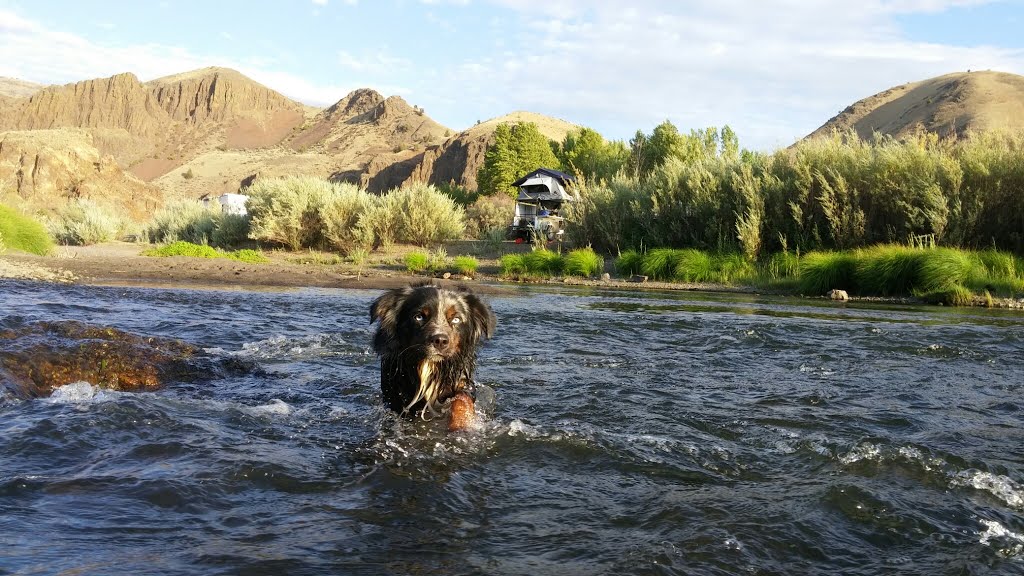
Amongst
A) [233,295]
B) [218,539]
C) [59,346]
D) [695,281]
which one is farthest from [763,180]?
[218,539]

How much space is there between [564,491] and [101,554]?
2.12 m

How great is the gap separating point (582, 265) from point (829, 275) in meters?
7.19

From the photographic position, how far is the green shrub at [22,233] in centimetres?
1961

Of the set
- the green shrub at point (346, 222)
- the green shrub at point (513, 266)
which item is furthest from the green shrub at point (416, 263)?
the green shrub at point (346, 222)

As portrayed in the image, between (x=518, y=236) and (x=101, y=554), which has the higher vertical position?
(x=518, y=236)

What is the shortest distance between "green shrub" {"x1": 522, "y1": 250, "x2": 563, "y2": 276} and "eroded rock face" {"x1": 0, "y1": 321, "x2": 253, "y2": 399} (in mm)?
15828

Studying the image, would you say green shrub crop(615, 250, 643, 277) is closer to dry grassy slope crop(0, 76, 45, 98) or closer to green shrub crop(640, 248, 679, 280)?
green shrub crop(640, 248, 679, 280)

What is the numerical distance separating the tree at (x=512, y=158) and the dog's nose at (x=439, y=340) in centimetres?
5095

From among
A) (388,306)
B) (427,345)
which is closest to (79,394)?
(388,306)

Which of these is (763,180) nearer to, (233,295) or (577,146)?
(233,295)

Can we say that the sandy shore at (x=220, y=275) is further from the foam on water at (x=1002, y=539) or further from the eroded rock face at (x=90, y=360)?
the foam on water at (x=1002, y=539)

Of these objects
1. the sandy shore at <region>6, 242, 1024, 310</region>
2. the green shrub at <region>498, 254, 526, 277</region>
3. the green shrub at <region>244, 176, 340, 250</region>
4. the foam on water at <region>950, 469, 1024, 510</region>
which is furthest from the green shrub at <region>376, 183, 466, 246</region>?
the foam on water at <region>950, 469, 1024, 510</region>

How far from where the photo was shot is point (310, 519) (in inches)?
131

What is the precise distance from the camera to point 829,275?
17484mm
